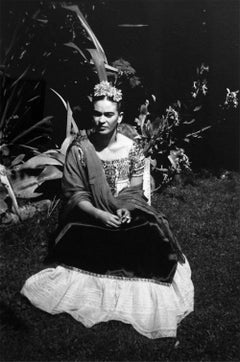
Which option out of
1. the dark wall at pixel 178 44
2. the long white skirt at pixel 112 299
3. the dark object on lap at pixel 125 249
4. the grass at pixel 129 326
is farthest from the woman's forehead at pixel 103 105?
the dark wall at pixel 178 44

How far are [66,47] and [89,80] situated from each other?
438mm

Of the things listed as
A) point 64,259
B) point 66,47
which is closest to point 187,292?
point 64,259

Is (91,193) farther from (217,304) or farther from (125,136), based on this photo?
(217,304)

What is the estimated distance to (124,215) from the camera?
121 inches

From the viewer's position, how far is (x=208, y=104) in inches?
227

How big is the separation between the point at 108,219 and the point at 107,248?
0.22m

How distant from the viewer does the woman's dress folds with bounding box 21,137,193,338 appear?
3086 mm

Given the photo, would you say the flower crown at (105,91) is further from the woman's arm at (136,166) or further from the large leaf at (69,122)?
the large leaf at (69,122)

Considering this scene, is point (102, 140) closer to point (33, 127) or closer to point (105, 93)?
point (105, 93)

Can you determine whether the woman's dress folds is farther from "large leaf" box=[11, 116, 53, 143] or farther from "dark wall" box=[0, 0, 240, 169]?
"dark wall" box=[0, 0, 240, 169]

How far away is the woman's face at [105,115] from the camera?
122 inches

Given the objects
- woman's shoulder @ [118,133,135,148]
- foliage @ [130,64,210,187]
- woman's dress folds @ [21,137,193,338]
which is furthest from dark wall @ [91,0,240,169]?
woman's dress folds @ [21,137,193,338]

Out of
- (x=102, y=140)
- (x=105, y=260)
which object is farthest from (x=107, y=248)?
(x=102, y=140)

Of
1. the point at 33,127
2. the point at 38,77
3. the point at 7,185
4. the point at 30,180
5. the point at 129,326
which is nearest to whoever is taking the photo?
the point at 129,326
